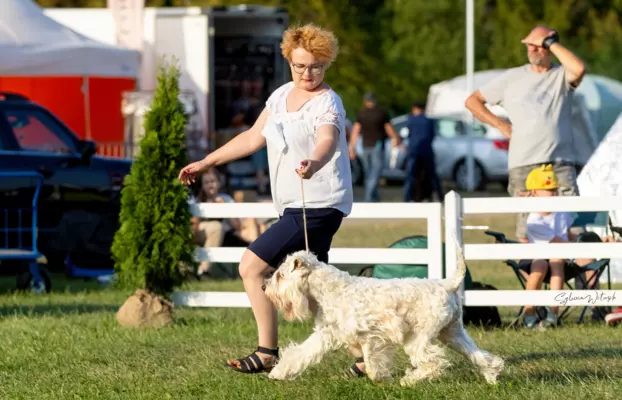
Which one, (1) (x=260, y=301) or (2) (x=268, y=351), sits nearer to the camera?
(1) (x=260, y=301)

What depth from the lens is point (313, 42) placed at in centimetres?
729

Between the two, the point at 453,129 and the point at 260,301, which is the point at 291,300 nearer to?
the point at 260,301

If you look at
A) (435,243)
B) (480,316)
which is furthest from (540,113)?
(480,316)

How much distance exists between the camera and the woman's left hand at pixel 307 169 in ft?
22.7

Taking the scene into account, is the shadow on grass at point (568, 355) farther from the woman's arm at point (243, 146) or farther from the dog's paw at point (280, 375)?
the woman's arm at point (243, 146)

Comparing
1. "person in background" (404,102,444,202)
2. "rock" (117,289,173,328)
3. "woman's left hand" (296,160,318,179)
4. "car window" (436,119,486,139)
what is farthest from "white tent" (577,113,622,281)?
"car window" (436,119,486,139)

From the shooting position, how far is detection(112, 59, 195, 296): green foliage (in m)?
10.2

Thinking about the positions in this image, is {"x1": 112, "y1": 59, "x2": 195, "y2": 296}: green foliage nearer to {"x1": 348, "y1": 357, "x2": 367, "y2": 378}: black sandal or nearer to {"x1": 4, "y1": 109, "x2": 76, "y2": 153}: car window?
{"x1": 348, "y1": 357, "x2": 367, "y2": 378}: black sandal

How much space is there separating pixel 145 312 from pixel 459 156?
68.4 ft

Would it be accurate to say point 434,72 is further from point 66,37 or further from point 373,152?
point 66,37

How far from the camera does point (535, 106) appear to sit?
10.3m

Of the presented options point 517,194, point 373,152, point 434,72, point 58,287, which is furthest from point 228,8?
point 434,72

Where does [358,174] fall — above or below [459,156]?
below

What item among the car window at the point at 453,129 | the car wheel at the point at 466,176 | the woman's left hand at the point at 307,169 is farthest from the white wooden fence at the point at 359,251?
the car window at the point at 453,129
